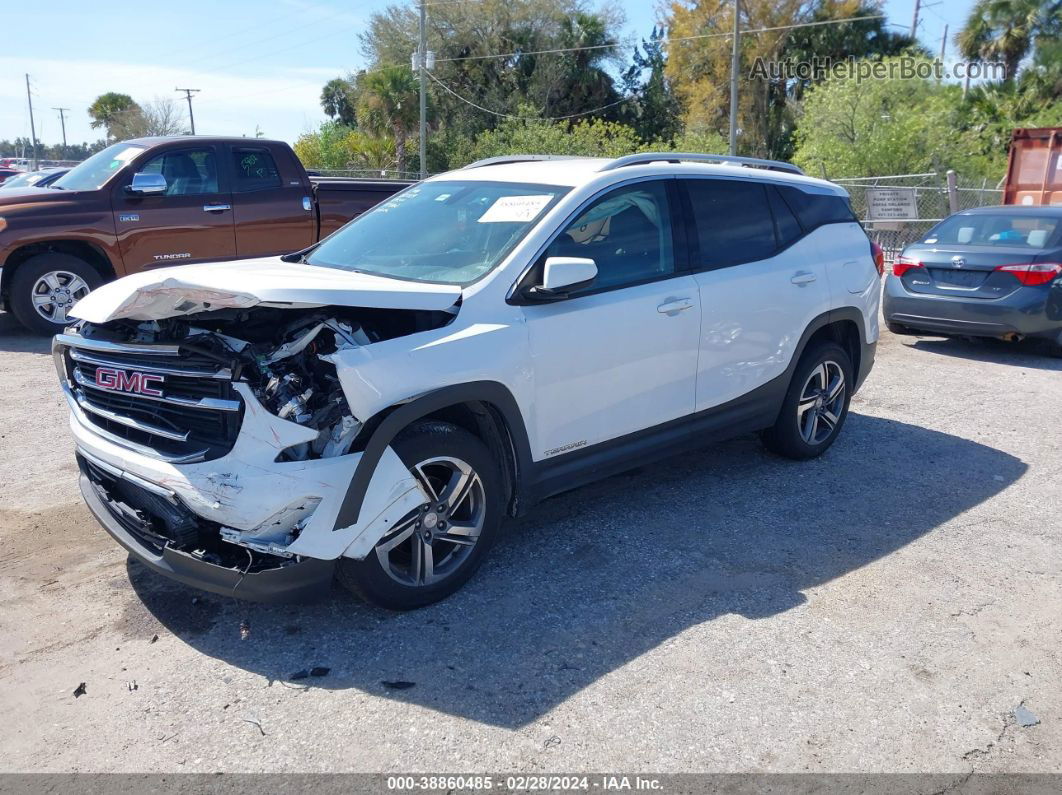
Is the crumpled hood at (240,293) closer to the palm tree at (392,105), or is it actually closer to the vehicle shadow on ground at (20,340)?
the vehicle shadow on ground at (20,340)

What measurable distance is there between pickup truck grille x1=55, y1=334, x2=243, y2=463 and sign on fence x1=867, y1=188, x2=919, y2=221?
54.5 ft

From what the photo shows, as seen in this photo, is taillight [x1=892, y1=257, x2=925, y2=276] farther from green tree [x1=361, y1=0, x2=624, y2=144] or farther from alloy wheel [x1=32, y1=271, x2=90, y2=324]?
green tree [x1=361, y1=0, x2=624, y2=144]

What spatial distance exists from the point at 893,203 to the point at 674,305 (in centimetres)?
1471

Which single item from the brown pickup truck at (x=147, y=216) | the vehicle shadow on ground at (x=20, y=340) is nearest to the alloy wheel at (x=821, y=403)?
the brown pickup truck at (x=147, y=216)

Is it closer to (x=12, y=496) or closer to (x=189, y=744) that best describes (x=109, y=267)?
(x=12, y=496)

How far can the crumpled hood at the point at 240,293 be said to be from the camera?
3471 mm

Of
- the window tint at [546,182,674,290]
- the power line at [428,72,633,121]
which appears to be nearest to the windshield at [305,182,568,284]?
the window tint at [546,182,674,290]

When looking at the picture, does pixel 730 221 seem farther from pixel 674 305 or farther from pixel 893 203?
pixel 893 203

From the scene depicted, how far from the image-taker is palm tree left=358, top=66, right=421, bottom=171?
3719cm

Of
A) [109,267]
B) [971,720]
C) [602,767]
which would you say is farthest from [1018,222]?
[109,267]

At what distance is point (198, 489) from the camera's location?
11.3 ft

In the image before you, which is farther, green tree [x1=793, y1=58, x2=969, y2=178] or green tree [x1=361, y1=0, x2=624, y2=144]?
green tree [x1=361, y1=0, x2=624, y2=144]

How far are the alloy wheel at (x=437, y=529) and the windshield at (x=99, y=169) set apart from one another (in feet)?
23.8

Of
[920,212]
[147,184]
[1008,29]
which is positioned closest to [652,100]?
[1008,29]
